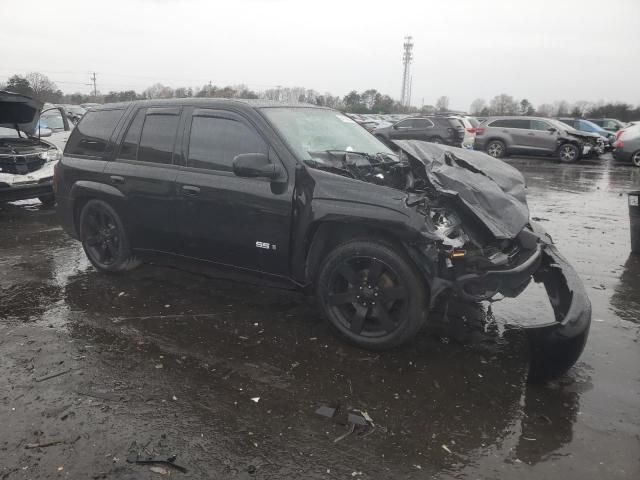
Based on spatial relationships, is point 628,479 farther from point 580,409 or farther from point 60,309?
point 60,309

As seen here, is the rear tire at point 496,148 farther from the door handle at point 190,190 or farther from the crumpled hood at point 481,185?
the door handle at point 190,190

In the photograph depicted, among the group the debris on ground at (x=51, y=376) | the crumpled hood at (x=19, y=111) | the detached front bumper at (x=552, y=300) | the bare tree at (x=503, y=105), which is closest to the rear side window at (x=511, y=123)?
the crumpled hood at (x=19, y=111)

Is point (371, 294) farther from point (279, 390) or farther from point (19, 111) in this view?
point (19, 111)

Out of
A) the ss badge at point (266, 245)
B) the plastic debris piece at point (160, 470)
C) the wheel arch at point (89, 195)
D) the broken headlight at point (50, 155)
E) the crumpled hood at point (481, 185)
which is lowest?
the plastic debris piece at point (160, 470)

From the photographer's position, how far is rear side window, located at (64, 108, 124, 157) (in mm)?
5160

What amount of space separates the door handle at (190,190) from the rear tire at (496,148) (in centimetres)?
1821

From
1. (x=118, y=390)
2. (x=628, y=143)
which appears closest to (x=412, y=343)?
(x=118, y=390)

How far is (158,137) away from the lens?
187 inches

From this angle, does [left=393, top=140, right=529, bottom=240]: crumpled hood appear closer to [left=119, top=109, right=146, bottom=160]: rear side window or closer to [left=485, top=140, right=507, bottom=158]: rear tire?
[left=119, top=109, right=146, bottom=160]: rear side window

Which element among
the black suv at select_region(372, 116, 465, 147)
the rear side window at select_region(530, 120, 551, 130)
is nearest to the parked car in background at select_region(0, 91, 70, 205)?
the black suv at select_region(372, 116, 465, 147)

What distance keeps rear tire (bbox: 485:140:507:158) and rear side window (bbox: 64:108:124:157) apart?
58.5 ft

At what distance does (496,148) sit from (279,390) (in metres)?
19.3

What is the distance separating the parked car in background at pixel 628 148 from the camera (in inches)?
685

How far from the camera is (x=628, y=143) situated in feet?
57.3
